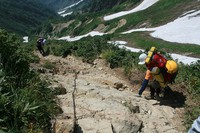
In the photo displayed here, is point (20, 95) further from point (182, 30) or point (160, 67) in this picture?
point (182, 30)

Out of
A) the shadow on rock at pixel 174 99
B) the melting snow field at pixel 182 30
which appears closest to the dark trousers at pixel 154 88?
the shadow on rock at pixel 174 99

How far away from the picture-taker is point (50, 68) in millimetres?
15148

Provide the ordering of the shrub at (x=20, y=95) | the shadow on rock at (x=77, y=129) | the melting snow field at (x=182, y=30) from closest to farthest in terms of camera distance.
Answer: the shrub at (x=20, y=95), the shadow on rock at (x=77, y=129), the melting snow field at (x=182, y=30)

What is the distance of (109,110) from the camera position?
32.3 ft

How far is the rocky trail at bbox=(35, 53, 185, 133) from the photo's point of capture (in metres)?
8.75

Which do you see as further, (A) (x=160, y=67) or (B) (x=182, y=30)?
(B) (x=182, y=30)

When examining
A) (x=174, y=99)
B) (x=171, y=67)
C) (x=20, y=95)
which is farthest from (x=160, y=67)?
(x=20, y=95)

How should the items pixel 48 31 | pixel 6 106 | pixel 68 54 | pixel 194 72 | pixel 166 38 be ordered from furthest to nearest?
pixel 48 31 < pixel 166 38 < pixel 68 54 < pixel 194 72 < pixel 6 106

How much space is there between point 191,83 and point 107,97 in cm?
312

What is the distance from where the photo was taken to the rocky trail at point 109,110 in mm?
8754

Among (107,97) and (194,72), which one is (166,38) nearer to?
(194,72)

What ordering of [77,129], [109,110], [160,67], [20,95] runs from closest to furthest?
[20,95] → [77,129] → [109,110] → [160,67]

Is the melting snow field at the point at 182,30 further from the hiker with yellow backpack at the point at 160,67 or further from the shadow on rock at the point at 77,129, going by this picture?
the shadow on rock at the point at 77,129

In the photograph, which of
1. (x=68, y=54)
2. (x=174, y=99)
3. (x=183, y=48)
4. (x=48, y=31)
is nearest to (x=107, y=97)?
(x=174, y=99)
